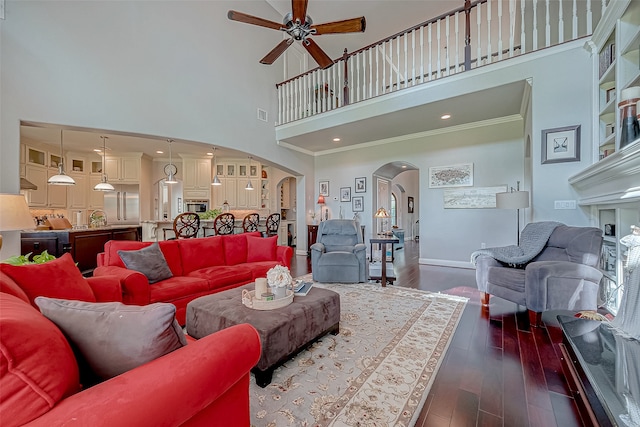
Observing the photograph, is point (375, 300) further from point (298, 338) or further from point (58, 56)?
point (58, 56)

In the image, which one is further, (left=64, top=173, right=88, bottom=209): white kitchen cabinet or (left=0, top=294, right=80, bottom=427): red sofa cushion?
(left=64, top=173, right=88, bottom=209): white kitchen cabinet

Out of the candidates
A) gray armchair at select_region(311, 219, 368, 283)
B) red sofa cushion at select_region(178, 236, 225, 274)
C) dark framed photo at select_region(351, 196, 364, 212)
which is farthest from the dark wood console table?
dark framed photo at select_region(351, 196, 364, 212)

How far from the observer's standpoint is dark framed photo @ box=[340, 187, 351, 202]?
6.87 m

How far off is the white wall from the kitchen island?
32.8 inches

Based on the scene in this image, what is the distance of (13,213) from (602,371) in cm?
377

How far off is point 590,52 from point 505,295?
3102mm

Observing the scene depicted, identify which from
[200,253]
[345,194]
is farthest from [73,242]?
[345,194]

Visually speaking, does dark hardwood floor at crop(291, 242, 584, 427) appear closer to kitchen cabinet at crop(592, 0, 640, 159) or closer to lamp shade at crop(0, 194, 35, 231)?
kitchen cabinet at crop(592, 0, 640, 159)

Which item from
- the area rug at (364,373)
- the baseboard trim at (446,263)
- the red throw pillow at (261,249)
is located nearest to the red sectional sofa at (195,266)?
the red throw pillow at (261,249)

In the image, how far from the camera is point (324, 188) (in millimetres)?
7270

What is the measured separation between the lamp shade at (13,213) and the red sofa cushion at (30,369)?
1.74 m

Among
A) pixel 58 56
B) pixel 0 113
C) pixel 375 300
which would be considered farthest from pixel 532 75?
pixel 0 113

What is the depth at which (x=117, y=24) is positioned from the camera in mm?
3756

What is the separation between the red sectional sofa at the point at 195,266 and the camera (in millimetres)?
2439
